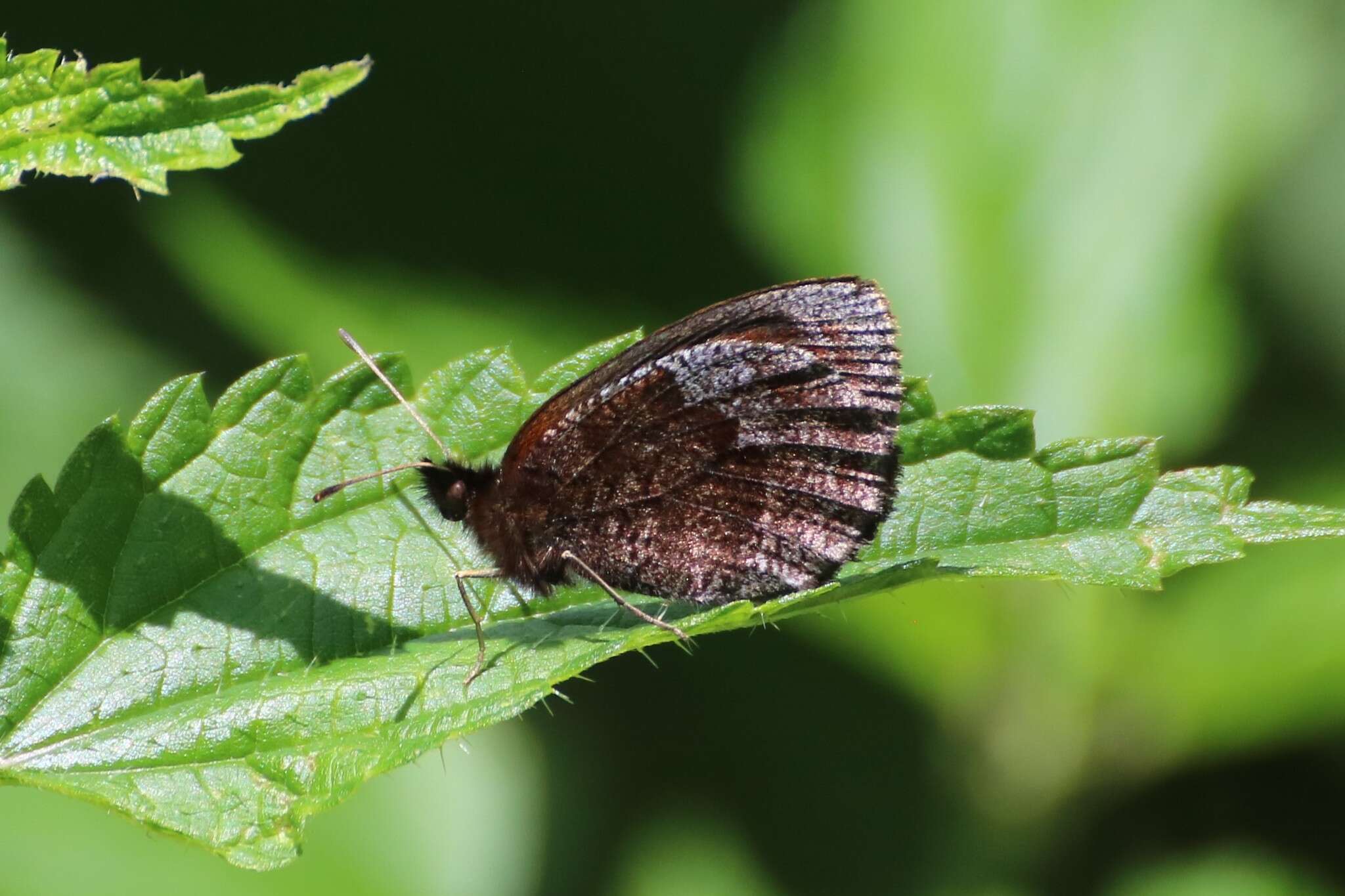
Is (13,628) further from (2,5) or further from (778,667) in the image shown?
(2,5)

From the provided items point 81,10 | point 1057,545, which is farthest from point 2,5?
point 1057,545

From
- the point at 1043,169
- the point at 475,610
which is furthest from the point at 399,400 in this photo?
the point at 1043,169

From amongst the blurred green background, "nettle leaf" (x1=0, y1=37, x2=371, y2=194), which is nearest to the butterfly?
"nettle leaf" (x1=0, y1=37, x2=371, y2=194)

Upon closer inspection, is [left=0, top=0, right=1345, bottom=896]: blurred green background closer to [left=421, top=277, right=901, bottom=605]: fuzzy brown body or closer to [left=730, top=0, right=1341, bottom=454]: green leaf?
[left=730, top=0, right=1341, bottom=454]: green leaf

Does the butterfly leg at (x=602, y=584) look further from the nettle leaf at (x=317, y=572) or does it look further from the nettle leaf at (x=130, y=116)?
Answer: the nettle leaf at (x=130, y=116)

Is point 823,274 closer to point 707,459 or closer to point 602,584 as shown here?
point 707,459

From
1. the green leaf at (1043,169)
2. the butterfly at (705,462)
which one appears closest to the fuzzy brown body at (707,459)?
the butterfly at (705,462)
